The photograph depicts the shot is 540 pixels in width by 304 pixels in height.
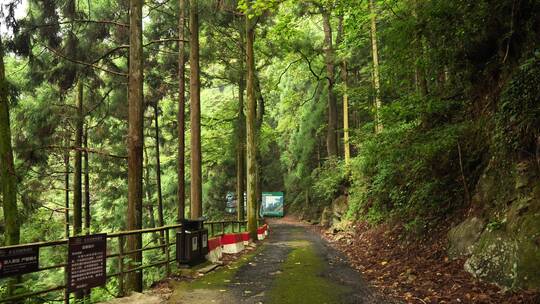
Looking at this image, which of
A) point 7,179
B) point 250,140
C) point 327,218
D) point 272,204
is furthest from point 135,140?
point 272,204

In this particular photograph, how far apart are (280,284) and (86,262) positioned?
3.73 metres

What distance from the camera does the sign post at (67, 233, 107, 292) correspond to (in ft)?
17.7

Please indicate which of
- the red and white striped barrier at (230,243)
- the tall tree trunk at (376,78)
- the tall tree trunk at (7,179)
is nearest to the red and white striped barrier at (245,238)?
the red and white striped barrier at (230,243)

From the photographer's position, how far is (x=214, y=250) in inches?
395

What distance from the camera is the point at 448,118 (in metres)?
8.66

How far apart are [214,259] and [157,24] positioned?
11.6 metres

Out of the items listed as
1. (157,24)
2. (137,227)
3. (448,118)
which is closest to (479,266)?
(448,118)

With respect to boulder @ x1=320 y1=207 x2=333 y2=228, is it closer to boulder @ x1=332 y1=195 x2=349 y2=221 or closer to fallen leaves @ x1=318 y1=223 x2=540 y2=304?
boulder @ x1=332 y1=195 x2=349 y2=221

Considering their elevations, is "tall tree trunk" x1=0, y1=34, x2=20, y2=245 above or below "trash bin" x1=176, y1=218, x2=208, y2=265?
above

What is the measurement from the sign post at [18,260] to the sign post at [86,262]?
0.56 meters

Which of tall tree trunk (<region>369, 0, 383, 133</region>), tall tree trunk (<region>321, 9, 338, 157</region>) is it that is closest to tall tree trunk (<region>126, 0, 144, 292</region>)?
tall tree trunk (<region>369, 0, 383, 133</region>)

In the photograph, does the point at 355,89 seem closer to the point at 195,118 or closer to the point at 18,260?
the point at 195,118

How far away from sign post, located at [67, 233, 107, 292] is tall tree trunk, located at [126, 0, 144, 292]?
1.60 meters

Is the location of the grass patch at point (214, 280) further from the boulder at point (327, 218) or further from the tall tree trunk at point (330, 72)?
the tall tree trunk at point (330, 72)
